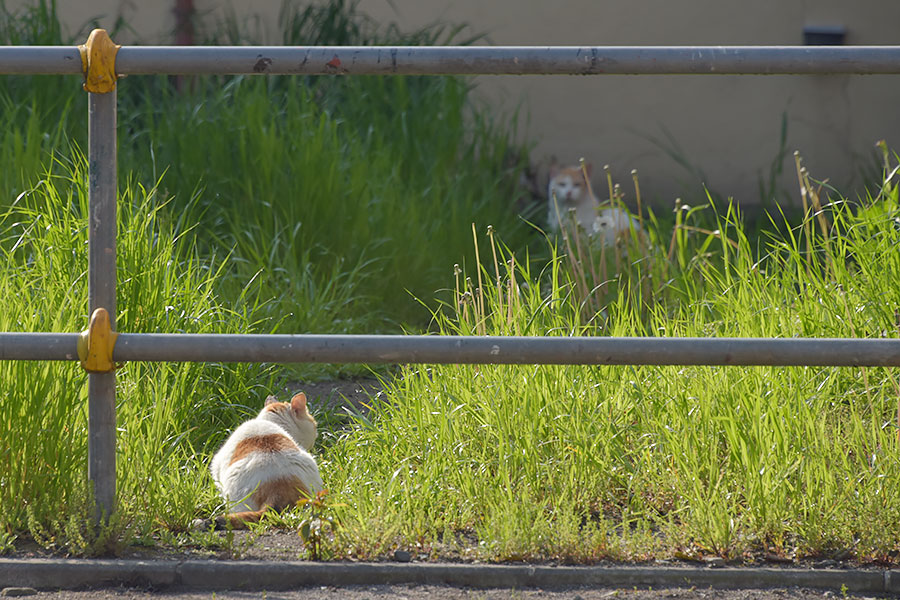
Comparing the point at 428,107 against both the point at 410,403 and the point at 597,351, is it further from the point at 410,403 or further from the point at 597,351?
the point at 597,351

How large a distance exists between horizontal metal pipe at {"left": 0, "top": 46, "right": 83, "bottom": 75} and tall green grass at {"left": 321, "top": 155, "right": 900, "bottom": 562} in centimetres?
112

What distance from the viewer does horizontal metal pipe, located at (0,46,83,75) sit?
6.31 feet

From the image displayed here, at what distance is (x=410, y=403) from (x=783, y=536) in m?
1.16

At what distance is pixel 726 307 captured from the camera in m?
3.09

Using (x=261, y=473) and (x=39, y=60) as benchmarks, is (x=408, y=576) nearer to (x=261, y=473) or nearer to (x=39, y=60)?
(x=261, y=473)

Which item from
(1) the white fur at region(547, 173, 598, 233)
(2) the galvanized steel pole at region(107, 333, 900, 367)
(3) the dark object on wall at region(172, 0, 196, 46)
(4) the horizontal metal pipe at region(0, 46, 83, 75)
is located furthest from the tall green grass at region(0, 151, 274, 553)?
(3) the dark object on wall at region(172, 0, 196, 46)

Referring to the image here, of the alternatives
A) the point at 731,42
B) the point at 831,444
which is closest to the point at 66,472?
the point at 831,444

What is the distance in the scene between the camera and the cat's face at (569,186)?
19.8 ft

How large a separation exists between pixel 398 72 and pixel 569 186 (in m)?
4.21

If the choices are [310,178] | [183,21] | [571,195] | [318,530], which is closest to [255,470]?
[318,530]

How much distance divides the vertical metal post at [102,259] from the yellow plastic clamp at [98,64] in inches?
0.7

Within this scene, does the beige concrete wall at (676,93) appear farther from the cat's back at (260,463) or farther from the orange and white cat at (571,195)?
the cat's back at (260,463)

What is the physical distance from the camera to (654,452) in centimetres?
258

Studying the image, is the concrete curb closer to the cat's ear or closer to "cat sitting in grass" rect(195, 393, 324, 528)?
"cat sitting in grass" rect(195, 393, 324, 528)
